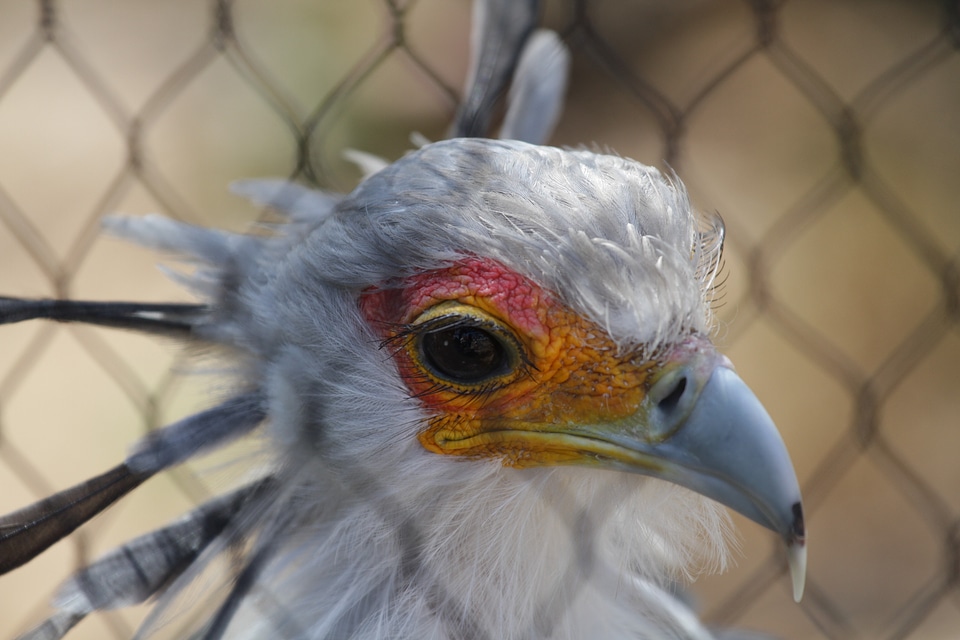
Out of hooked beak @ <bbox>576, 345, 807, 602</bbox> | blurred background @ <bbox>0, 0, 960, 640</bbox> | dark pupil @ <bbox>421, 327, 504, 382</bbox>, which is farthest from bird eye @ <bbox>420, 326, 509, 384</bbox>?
blurred background @ <bbox>0, 0, 960, 640</bbox>

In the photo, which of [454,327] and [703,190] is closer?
[454,327]

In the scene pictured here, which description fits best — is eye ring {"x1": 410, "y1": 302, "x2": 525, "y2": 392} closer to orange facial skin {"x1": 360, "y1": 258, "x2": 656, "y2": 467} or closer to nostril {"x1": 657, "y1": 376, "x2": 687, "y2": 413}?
orange facial skin {"x1": 360, "y1": 258, "x2": 656, "y2": 467}

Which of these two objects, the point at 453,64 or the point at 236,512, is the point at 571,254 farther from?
the point at 453,64

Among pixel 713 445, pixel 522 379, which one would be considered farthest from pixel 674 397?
pixel 522 379

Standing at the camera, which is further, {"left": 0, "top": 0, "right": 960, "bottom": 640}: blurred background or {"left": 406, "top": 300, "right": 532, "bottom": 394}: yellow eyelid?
{"left": 0, "top": 0, "right": 960, "bottom": 640}: blurred background

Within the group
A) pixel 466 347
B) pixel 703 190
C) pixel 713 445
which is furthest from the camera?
pixel 703 190

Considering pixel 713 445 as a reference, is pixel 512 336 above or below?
above

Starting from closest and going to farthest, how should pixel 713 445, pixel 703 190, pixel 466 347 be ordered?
pixel 713 445 → pixel 466 347 → pixel 703 190

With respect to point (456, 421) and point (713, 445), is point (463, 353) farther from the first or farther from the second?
point (713, 445)

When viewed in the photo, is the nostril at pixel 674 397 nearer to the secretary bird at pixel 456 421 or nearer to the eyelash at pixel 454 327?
the secretary bird at pixel 456 421
